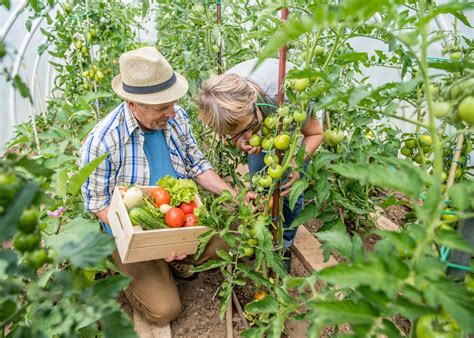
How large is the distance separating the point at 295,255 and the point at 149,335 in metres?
0.96

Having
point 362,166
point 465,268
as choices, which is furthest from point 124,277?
point 465,268

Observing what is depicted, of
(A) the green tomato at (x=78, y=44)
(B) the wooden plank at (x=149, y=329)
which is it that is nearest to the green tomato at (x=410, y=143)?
(B) the wooden plank at (x=149, y=329)

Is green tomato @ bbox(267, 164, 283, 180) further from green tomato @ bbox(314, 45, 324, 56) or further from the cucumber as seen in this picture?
the cucumber

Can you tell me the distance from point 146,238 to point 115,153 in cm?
Answer: 52

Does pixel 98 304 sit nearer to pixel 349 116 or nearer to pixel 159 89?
pixel 349 116

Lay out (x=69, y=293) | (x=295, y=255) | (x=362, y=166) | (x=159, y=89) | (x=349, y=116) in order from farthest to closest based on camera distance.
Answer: (x=295, y=255) < (x=159, y=89) < (x=349, y=116) < (x=362, y=166) < (x=69, y=293)

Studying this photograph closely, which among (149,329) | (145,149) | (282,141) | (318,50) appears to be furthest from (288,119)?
(149,329)

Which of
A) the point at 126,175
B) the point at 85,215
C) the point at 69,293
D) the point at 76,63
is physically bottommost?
the point at 85,215

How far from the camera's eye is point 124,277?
1.91 ft

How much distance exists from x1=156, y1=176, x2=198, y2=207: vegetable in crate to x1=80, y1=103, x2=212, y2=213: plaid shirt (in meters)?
0.22

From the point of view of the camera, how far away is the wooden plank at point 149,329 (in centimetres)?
188

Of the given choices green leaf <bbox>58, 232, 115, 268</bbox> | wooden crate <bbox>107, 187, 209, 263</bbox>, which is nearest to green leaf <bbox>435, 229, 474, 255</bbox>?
green leaf <bbox>58, 232, 115, 268</bbox>

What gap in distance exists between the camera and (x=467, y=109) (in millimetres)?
636

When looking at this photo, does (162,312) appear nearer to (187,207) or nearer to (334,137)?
(187,207)
